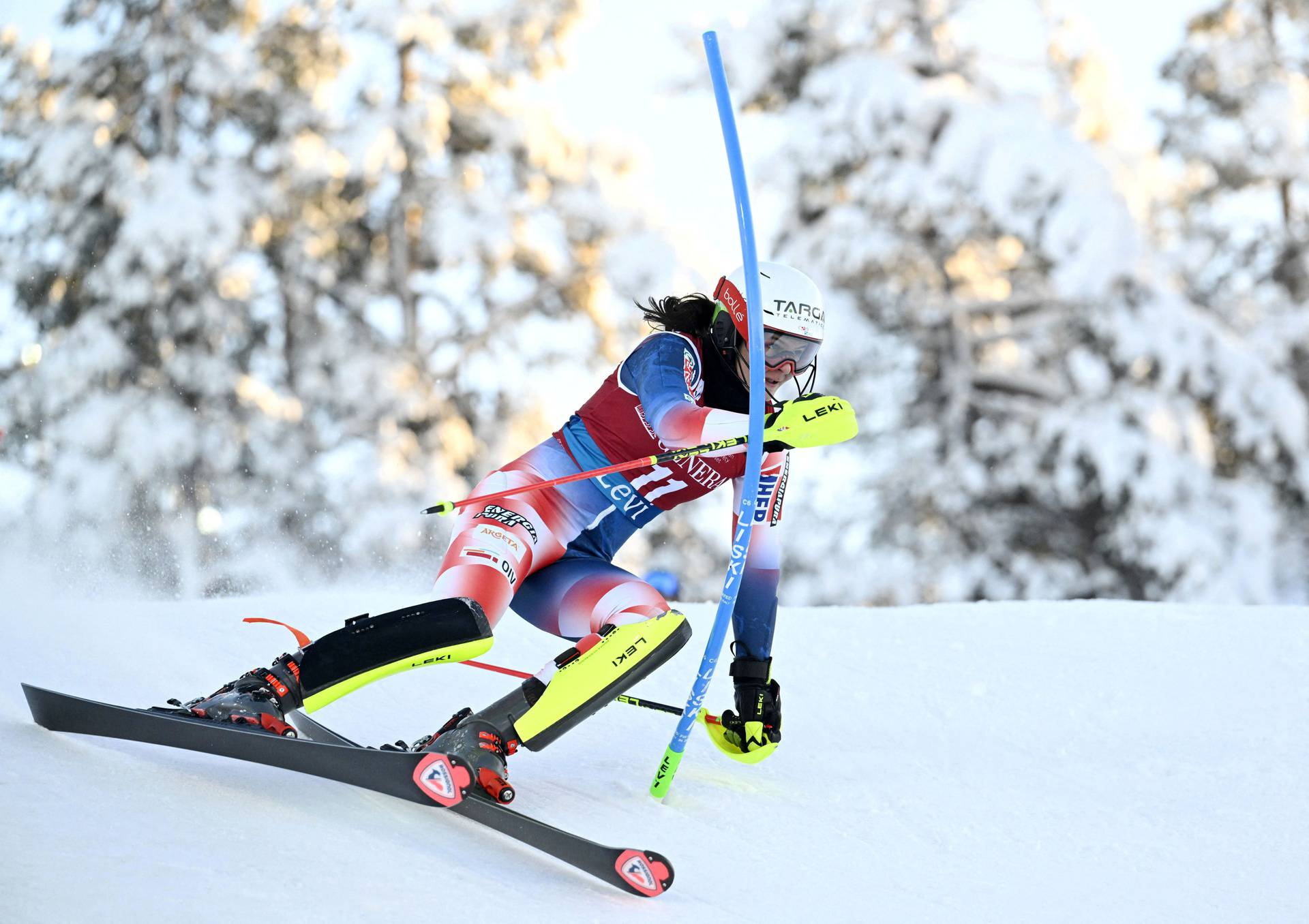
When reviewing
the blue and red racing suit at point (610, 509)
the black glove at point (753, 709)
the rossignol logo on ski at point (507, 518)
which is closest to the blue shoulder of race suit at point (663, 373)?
the blue and red racing suit at point (610, 509)

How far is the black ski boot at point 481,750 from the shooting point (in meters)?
2.49

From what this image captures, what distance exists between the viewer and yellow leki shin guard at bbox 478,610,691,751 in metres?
2.58

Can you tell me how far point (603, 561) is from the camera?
3043mm

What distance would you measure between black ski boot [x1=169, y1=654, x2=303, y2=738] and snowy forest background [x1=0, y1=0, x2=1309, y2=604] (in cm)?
756

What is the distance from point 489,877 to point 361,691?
5.48ft

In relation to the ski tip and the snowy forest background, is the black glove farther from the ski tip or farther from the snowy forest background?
the snowy forest background

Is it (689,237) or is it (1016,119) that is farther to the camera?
(689,237)

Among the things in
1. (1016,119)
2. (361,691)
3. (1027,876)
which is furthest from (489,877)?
(1016,119)

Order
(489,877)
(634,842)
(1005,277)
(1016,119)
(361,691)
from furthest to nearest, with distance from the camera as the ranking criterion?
(1005,277)
(1016,119)
(361,691)
(634,842)
(489,877)

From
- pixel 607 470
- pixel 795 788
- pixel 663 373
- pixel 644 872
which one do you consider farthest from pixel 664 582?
pixel 644 872

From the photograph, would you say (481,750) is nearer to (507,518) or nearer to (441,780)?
(441,780)

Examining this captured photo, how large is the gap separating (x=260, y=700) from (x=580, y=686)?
663 millimetres

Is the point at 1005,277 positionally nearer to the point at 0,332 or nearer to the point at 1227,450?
the point at 1227,450

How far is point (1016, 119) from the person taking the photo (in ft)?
35.4
